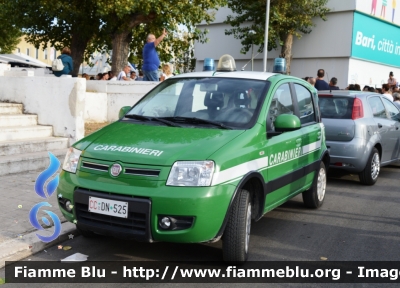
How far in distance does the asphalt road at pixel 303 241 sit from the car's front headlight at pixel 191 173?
0.91 m

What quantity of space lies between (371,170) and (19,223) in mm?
6169

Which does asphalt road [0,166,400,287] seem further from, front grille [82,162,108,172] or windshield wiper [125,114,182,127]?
windshield wiper [125,114,182,127]

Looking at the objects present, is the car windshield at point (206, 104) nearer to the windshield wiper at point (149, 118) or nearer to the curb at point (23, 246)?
the windshield wiper at point (149, 118)

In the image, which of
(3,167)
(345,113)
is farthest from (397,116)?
(3,167)

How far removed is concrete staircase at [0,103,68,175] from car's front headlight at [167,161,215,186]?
443 cm

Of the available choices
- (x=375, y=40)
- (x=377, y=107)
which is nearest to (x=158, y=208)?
(x=377, y=107)

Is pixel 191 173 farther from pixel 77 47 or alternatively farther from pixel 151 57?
pixel 77 47

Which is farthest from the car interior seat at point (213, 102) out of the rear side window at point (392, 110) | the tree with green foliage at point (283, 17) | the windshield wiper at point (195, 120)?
the tree with green foliage at point (283, 17)

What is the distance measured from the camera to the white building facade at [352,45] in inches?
1003

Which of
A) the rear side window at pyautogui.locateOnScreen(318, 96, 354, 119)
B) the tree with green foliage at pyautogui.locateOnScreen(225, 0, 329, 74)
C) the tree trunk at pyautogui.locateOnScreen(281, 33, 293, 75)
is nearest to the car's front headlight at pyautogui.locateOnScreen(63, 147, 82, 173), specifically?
the rear side window at pyautogui.locateOnScreen(318, 96, 354, 119)

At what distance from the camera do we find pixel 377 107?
9.69 m

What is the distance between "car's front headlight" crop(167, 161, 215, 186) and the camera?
14.1 ft

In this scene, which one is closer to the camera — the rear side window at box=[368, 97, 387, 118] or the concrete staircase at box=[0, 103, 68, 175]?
the concrete staircase at box=[0, 103, 68, 175]

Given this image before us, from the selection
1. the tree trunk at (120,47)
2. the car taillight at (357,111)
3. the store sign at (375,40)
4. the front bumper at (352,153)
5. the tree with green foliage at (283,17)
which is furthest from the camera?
the store sign at (375,40)
